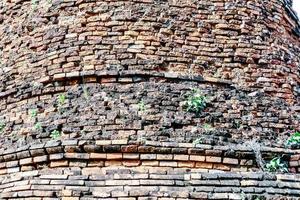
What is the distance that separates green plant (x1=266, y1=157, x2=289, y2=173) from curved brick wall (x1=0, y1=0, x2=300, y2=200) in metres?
0.07

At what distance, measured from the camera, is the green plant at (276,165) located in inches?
237

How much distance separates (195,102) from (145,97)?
1.71ft

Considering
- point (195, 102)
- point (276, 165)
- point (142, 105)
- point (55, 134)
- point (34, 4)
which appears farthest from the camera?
point (34, 4)

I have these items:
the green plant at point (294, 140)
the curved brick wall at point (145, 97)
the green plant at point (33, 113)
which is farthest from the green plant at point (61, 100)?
the green plant at point (294, 140)

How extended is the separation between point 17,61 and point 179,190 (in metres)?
2.69

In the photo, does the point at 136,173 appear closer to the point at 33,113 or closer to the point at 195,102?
the point at 195,102

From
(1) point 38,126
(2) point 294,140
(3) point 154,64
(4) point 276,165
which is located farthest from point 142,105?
(2) point 294,140

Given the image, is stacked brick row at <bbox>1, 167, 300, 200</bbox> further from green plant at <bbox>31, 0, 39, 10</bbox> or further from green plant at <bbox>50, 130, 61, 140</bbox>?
green plant at <bbox>31, 0, 39, 10</bbox>

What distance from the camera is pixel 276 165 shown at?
604cm

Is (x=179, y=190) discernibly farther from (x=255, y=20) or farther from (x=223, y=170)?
(x=255, y=20)

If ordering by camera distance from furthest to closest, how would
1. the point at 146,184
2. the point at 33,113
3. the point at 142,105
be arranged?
1. the point at 33,113
2. the point at 142,105
3. the point at 146,184

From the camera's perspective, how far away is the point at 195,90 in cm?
657

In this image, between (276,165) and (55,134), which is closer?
(276,165)

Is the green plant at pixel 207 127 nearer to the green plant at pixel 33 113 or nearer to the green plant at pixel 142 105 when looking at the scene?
the green plant at pixel 142 105
